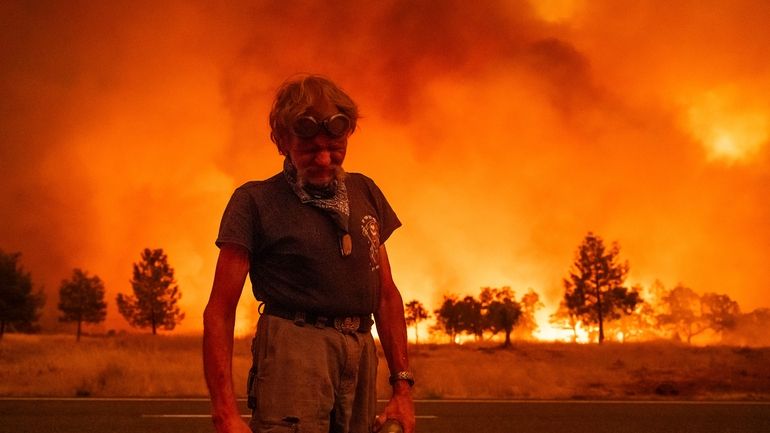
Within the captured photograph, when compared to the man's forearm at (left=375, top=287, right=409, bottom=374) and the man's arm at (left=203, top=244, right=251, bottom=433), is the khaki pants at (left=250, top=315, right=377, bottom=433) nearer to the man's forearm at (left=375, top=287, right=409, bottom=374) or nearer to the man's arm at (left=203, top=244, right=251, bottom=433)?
the man's arm at (left=203, top=244, right=251, bottom=433)

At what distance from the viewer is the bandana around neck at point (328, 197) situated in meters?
2.82

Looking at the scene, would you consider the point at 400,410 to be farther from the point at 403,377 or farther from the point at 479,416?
the point at 479,416

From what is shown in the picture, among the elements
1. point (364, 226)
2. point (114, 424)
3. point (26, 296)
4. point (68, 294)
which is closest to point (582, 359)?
point (114, 424)

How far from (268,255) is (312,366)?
0.42 metres

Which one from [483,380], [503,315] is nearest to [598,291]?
[503,315]

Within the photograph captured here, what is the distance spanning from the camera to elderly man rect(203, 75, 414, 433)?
270cm

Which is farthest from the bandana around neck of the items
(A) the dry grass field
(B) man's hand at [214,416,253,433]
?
(A) the dry grass field

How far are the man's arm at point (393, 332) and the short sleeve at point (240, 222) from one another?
25.6 inches

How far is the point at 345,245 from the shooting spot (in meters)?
2.79

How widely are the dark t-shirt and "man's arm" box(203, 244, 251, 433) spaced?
0.06m

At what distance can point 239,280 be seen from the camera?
2.76m

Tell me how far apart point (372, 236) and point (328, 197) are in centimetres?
23

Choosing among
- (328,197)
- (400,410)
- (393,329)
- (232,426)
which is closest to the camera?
(232,426)

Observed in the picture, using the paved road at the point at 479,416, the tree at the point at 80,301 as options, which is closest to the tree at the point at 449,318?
the tree at the point at 80,301
